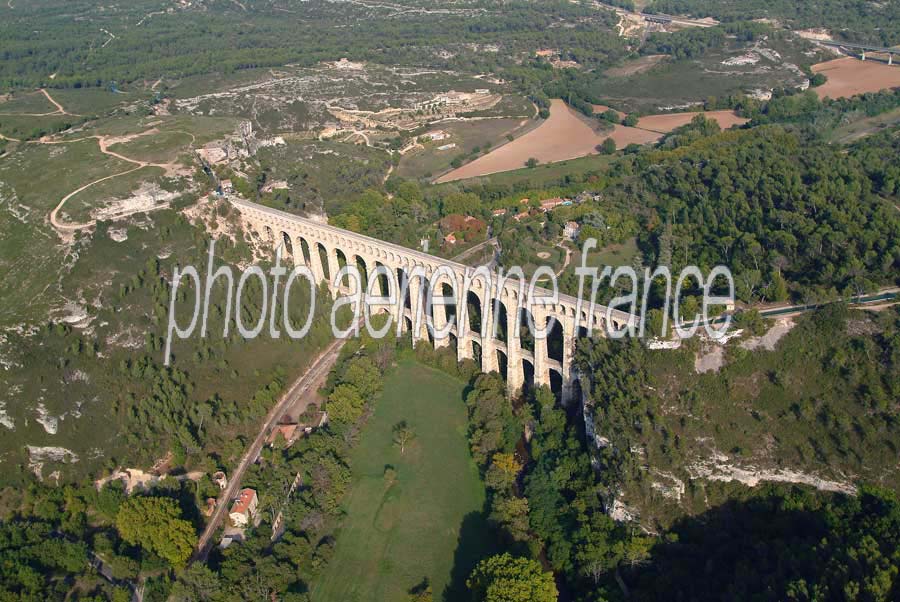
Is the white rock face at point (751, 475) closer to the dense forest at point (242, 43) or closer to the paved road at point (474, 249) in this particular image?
the paved road at point (474, 249)

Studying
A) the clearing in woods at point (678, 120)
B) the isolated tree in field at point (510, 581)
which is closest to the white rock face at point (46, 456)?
the isolated tree in field at point (510, 581)

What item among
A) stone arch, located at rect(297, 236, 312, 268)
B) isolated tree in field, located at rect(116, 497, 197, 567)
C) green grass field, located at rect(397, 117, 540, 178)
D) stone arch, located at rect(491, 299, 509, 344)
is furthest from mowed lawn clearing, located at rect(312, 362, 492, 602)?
green grass field, located at rect(397, 117, 540, 178)

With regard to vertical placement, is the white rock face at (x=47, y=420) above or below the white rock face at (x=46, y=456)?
above

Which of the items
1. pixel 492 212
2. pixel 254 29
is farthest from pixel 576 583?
pixel 254 29

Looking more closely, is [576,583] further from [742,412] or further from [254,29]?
[254,29]

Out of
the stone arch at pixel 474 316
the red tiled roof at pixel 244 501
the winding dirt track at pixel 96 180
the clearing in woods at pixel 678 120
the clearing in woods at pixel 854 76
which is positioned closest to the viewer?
the red tiled roof at pixel 244 501

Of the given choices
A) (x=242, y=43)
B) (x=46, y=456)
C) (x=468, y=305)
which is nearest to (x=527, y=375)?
(x=468, y=305)

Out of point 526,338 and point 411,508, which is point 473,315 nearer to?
point 526,338
